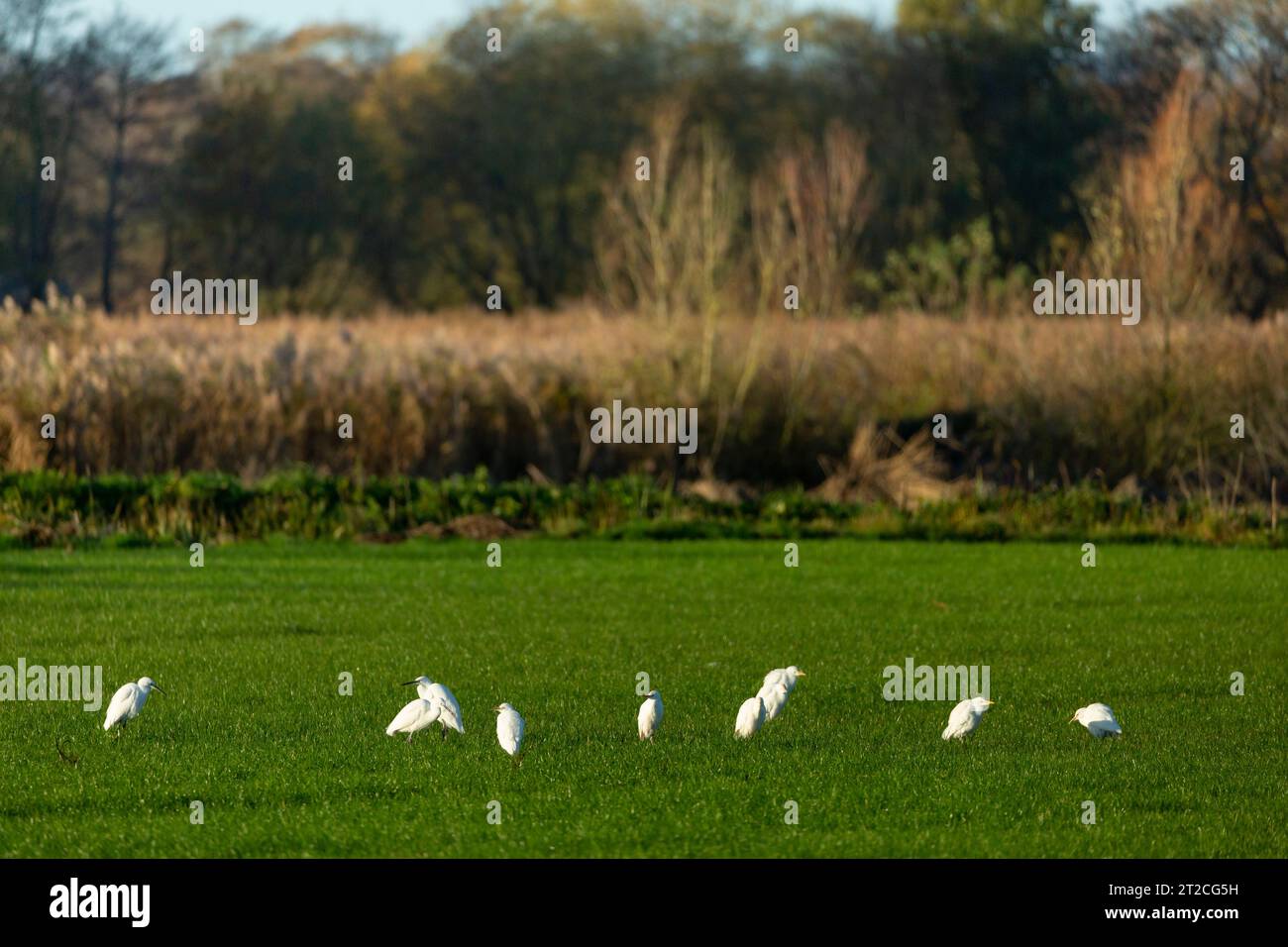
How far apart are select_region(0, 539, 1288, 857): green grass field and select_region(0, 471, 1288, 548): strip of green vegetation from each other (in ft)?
4.27

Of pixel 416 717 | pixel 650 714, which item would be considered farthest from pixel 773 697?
pixel 416 717

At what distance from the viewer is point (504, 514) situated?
19.4 metres

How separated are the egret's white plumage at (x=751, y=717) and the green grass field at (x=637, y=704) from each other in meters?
0.10

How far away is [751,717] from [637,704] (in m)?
1.33

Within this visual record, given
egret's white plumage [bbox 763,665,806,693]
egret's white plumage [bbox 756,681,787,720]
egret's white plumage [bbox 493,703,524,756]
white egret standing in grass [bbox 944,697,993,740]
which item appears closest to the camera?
egret's white plumage [bbox 493,703,524,756]

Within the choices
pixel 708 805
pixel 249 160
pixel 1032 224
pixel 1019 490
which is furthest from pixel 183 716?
pixel 249 160

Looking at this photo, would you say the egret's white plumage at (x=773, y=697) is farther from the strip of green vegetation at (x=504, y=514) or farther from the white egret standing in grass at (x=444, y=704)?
the strip of green vegetation at (x=504, y=514)

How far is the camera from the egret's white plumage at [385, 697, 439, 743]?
8578 millimetres

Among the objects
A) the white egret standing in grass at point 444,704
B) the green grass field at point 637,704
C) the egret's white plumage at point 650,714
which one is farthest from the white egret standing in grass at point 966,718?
the white egret standing in grass at point 444,704

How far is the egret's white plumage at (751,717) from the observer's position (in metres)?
8.88

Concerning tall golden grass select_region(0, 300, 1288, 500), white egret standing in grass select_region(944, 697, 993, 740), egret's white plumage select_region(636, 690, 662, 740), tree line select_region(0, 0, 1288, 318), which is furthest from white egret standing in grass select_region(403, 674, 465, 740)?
tree line select_region(0, 0, 1288, 318)

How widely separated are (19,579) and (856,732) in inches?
333

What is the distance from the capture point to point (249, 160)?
52094 mm

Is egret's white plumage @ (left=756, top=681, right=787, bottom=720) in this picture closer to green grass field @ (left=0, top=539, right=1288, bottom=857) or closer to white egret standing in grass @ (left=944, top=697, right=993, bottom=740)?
green grass field @ (left=0, top=539, right=1288, bottom=857)
